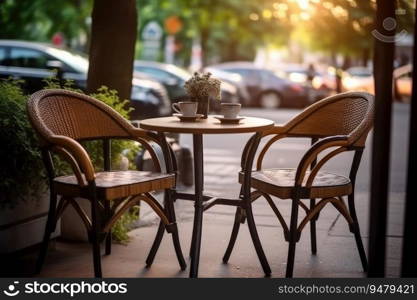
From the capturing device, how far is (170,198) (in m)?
4.76

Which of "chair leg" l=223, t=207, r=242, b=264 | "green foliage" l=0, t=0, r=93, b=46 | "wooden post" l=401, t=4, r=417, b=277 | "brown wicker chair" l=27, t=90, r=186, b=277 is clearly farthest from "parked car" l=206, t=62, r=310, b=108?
"wooden post" l=401, t=4, r=417, b=277

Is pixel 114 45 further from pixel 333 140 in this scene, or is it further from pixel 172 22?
pixel 172 22

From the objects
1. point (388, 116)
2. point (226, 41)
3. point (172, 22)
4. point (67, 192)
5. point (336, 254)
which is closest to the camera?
point (388, 116)

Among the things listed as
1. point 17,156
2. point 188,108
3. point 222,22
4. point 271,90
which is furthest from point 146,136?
point 222,22

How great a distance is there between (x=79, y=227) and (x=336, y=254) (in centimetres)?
195

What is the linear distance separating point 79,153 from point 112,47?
2.47 metres

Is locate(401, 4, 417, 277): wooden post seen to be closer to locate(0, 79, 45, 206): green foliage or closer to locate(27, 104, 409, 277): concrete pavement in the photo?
locate(27, 104, 409, 277): concrete pavement

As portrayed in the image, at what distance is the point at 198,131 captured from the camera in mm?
4328

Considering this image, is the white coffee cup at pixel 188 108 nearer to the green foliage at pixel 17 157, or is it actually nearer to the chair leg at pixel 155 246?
the chair leg at pixel 155 246

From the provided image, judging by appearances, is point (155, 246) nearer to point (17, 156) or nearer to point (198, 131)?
point (198, 131)

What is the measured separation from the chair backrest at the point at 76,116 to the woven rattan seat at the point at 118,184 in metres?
0.35

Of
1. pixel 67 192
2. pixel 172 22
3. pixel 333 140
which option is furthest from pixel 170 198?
pixel 172 22

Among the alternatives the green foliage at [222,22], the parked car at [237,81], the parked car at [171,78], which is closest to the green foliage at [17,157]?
the parked car at [171,78]

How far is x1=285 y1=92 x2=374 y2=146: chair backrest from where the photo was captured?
16.4 feet
